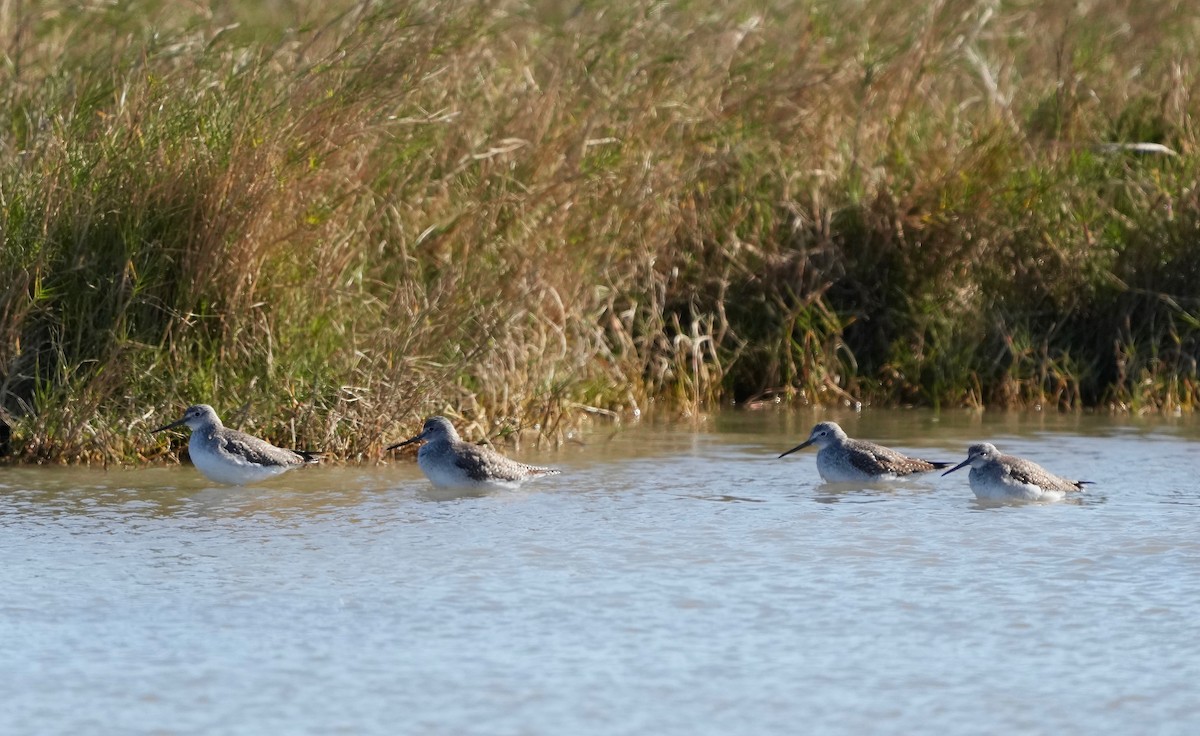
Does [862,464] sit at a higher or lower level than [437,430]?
lower

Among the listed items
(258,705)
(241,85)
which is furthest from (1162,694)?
(241,85)

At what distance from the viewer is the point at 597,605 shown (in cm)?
632

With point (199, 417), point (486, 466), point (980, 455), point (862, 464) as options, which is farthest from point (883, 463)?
point (199, 417)

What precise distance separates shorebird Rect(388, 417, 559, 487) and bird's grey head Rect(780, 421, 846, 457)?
148cm

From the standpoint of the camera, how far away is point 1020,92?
44.3 ft

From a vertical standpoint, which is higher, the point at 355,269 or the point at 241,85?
the point at 241,85

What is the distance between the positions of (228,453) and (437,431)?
1.05m

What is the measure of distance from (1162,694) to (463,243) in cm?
597

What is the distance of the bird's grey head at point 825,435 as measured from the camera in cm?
941

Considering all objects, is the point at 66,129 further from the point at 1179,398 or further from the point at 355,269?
the point at 1179,398

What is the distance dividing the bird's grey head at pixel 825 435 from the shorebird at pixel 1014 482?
923mm

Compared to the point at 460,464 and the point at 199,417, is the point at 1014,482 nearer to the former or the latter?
the point at 460,464

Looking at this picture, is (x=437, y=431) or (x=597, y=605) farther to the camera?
(x=437, y=431)

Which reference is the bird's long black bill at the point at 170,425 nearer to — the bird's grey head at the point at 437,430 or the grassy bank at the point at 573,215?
the grassy bank at the point at 573,215
